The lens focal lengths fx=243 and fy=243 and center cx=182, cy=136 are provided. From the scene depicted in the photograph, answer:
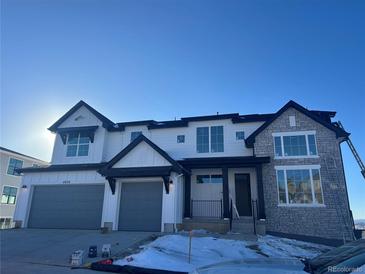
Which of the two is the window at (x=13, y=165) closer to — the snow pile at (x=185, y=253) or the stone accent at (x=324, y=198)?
the snow pile at (x=185, y=253)

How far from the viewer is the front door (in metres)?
14.3

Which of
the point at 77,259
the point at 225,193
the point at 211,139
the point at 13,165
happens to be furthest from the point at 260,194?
the point at 13,165

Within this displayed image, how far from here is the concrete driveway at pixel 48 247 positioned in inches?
297

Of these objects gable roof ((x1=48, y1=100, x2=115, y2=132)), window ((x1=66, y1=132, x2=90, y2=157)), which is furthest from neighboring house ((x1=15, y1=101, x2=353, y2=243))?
gable roof ((x1=48, y1=100, x2=115, y2=132))

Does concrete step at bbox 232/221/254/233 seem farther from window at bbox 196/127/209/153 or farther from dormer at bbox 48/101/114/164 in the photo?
dormer at bbox 48/101/114/164

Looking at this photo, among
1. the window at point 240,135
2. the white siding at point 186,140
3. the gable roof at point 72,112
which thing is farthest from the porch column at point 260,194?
the gable roof at point 72,112

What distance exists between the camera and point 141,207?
13.5 meters

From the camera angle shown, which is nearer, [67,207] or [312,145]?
[312,145]

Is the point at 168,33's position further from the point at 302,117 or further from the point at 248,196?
the point at 248,196

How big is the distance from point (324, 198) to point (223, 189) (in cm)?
523

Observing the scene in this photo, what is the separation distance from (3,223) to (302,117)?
27.8 m

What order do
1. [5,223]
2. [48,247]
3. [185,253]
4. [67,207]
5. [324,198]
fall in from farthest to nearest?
[5,223] → [67,207] → [324,198] → [48,247] → [185,253]

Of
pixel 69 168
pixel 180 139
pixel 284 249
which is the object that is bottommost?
pixel 284 249

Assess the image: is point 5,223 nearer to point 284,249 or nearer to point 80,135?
point 80,135
